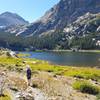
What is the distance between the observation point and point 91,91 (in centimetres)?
4578

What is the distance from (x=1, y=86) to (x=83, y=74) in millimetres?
39726

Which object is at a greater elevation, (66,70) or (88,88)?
(88,88)

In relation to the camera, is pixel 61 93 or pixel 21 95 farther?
pixel 61 93

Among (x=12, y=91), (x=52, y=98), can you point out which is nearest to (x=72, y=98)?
(x=52, y=98)

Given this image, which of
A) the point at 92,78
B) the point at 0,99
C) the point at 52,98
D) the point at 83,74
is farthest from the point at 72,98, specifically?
the point at 83,74

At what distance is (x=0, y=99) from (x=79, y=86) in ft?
61.6

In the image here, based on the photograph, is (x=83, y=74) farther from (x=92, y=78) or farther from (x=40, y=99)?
(x=40, y=99)

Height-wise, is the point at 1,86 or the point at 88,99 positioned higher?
the point at 1,86

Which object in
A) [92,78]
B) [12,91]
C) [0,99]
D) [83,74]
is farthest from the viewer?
[83,74]

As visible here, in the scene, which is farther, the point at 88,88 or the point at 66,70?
the point at 66,70

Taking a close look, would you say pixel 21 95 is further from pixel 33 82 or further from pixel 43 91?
pixel 33 82

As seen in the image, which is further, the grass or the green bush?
the grass

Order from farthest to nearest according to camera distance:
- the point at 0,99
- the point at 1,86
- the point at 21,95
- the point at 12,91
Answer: the point at 12,91, the point at 1,86, the point at 21,95, the point at 0,99

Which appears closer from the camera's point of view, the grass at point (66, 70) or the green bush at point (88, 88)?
the green bush at point (88, 88)
